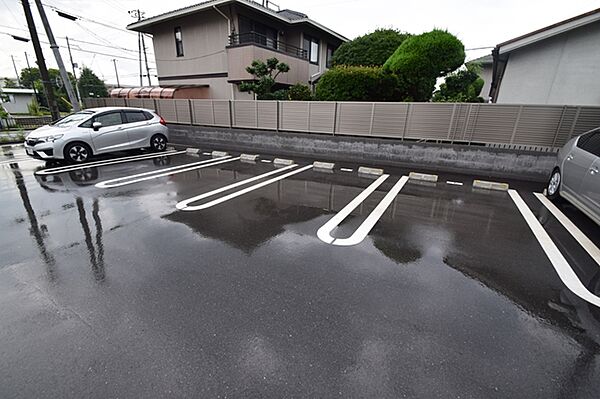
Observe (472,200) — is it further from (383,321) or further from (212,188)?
(212,188)

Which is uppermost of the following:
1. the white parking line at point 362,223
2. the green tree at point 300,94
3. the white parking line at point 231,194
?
the green tree at point 300,94

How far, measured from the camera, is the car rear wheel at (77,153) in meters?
7.37

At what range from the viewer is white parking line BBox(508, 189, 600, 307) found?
8.74 ft

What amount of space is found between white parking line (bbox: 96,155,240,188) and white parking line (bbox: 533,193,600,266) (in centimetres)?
775

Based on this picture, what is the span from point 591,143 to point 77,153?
11433 mm

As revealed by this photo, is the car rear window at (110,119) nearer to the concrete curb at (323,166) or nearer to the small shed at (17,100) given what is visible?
the concrete curb at (323,166)

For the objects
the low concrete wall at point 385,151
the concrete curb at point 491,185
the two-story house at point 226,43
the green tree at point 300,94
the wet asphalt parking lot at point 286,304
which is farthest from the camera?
the two-story house at point 226,43

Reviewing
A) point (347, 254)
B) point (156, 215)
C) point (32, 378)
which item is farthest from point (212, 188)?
point (32, 378)

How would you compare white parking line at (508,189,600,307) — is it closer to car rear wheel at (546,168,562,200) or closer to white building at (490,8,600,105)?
car rear wheel at (546,168,562,200)

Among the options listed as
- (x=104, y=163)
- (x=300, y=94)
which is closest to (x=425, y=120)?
(x=300, y=94)

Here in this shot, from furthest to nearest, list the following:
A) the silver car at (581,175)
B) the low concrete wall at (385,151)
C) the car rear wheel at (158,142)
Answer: the car rear wheel at (158,142) → the low concrete wall at (385,151) → the silver car at (581,175)

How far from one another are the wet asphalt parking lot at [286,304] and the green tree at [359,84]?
6.56 meters

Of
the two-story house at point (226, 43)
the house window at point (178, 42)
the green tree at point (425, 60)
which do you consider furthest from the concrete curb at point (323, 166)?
the house window at point (178, 42)

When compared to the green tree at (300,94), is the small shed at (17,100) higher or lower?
lower
